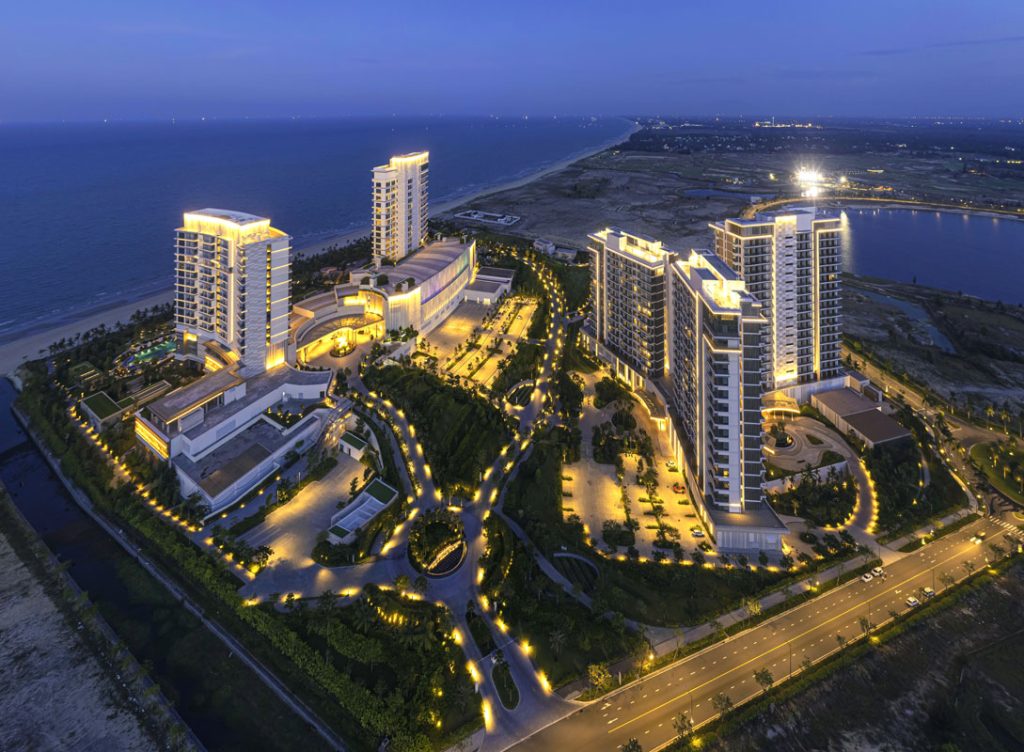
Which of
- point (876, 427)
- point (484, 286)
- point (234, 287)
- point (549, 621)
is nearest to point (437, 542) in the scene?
point (549, 621)

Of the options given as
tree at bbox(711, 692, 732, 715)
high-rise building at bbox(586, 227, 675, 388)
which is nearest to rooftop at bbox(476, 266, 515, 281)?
high-rise building at bbox(586, 227, 675, 388)

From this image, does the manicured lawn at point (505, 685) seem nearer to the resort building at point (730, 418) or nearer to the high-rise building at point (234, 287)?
the resort building at point (730, 418)

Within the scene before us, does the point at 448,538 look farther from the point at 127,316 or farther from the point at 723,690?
the point at 127,316

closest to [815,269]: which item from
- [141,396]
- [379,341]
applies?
[379,341]

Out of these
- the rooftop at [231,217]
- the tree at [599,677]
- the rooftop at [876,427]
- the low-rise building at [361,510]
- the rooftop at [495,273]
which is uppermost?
the rooftop at [231,217]

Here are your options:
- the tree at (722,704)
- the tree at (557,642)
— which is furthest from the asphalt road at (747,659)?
the tree at (557,642)

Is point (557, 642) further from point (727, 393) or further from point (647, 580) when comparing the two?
point (727, 393)

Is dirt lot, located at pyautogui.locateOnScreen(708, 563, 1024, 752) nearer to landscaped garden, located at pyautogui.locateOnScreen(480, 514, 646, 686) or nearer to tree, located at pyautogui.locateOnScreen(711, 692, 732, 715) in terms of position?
tree, located at pyautogui.locateOnScreen(711, 692, 732, 715)
